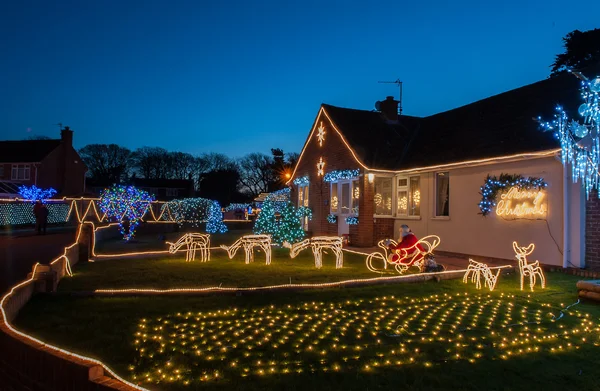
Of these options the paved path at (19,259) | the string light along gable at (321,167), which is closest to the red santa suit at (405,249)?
the paved path at (19,259)

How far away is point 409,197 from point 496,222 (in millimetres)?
4135

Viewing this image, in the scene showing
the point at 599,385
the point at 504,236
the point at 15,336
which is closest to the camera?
the point at 599,385

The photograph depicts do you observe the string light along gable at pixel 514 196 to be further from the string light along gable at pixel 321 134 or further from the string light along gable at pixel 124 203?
the string light along gable at pixel 124 203

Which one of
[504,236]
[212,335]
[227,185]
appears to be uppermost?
[227,185]

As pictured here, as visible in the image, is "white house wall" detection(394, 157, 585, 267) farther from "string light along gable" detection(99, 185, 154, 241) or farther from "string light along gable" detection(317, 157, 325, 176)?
"string light along gable" detection(99, 185, 154, 241)

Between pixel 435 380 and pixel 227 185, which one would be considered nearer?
pixel 435 380

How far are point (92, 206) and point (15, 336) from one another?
98.8 ft

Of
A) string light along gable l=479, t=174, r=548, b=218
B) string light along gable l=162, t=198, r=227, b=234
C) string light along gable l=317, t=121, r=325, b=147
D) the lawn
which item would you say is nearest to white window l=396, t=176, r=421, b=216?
string light along gable l=479, t=174, r=548, b=218

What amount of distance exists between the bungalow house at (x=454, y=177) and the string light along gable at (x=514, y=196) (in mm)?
32

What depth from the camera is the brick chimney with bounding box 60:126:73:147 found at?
51803 mm

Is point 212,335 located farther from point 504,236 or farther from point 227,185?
point 227,185

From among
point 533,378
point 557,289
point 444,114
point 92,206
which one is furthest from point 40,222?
point 533,378

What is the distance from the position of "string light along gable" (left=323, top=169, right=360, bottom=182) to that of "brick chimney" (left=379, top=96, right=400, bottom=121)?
12.2 feet

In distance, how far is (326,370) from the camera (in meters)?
4.54
